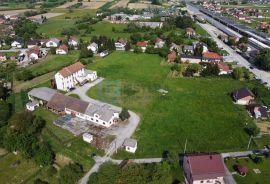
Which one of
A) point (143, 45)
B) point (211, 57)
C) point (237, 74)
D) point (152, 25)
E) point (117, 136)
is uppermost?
point (152, 25)

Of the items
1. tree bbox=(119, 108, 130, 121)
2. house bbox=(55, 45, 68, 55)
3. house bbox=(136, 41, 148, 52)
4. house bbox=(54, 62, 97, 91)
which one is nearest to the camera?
tree bbox=(119, 108, 130, 121)

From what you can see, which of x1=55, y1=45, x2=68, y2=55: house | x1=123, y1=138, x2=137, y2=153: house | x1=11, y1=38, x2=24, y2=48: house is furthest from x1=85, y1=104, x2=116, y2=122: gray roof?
x1=11, y1=38, x2=24, y2=48: house

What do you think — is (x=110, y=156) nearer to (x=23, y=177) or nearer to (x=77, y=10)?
(x=23, y=177)

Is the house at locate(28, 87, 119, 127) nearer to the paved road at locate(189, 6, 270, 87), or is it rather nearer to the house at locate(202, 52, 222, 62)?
the house at locate(202, 52, 222, 62)

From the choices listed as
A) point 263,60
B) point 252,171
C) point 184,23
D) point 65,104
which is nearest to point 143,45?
point 184,23

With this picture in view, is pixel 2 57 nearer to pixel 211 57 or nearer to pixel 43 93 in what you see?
pixel 43 93

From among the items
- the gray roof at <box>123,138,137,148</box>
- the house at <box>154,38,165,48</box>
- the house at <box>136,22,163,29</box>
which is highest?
the house at <box>136,22,163,29</box>

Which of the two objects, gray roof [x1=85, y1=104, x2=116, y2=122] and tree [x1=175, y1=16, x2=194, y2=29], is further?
tree [x1=175, y1=16, x2=194, y2=29]

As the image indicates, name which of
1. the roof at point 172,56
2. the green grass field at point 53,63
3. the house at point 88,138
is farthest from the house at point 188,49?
the house at point 88,138
